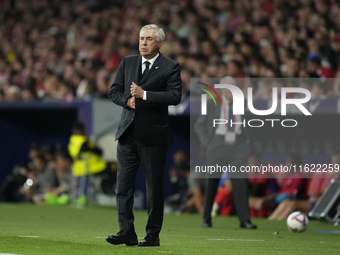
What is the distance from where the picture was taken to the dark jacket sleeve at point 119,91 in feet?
21.0

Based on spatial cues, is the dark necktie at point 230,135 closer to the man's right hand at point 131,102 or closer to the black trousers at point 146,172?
the black trousers at point 146,172

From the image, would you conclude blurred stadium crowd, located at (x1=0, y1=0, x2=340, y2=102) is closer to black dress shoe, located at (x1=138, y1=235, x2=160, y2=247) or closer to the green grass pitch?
the green grass pitch

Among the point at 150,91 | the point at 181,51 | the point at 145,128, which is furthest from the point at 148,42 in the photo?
the point at 181,51

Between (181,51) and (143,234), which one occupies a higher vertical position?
(181,51)

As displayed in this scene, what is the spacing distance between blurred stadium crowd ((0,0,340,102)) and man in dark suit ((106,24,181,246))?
602 centimetres

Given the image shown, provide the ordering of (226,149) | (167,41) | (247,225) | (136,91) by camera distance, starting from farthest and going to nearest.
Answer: (167,41) < (226,149) < (247,225) < (136,91)

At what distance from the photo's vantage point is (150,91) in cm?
638

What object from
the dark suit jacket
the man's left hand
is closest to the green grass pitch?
the dark suit jacket

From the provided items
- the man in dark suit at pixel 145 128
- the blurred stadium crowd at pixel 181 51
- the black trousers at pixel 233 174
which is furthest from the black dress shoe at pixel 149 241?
the blurred stadium crowd at pixel 181 51

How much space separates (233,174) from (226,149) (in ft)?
1.46

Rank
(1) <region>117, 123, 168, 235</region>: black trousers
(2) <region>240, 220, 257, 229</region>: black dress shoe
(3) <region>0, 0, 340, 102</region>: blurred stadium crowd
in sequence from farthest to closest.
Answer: (3) <region>0, 0, 340, 102</region>: blurred stadium crowd → (2) <region>240, 220, 257, 229</region>: black dress shoe → (1) <region>117, 123, 168, 235</region>: black trousers

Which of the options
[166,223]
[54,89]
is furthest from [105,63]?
[166,223]

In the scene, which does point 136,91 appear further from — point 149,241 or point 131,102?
point 149,241

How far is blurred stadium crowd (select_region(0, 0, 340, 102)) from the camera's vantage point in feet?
44.0
